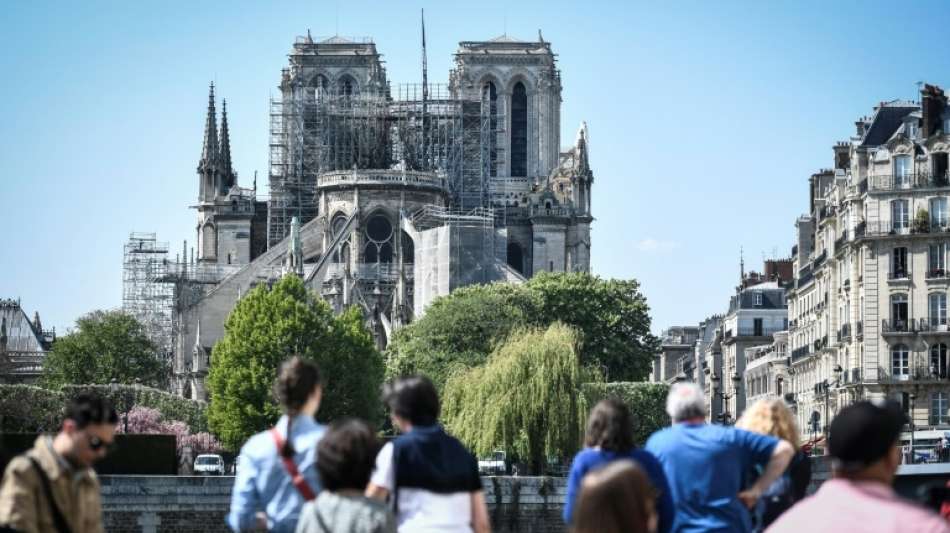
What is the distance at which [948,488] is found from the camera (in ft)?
44.3

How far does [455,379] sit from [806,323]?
1948 centimetres

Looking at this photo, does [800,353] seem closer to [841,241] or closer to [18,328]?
[841,241]

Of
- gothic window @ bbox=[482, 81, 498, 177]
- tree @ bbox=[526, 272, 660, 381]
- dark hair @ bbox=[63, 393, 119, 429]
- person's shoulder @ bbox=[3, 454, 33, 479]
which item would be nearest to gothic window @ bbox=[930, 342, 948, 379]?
tree @ bbox=[526, 272, 660, 381]

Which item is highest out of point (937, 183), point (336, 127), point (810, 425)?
point (336, 127)

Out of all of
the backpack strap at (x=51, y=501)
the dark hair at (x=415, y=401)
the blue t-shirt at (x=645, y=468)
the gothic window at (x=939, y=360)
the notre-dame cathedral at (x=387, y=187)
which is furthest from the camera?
the notre-dame cathedral at (x=387, y=187)

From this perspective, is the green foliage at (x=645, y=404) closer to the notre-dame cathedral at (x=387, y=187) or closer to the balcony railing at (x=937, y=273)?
the balcony railing at (x=937, y=273)

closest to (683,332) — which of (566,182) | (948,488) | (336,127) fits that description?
(566,182)

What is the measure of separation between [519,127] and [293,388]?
108939 millimetres

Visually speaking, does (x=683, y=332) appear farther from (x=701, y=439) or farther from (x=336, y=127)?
(x=701, y=439)

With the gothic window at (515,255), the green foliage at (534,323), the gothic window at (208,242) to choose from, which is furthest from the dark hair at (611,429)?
the gothic window at (208,242)

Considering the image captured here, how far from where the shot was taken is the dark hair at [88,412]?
37.1ft

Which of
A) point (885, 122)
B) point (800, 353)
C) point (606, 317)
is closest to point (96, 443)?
point (885, 122)

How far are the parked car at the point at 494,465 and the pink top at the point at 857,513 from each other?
153 ft

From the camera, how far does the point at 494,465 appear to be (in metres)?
57.2
